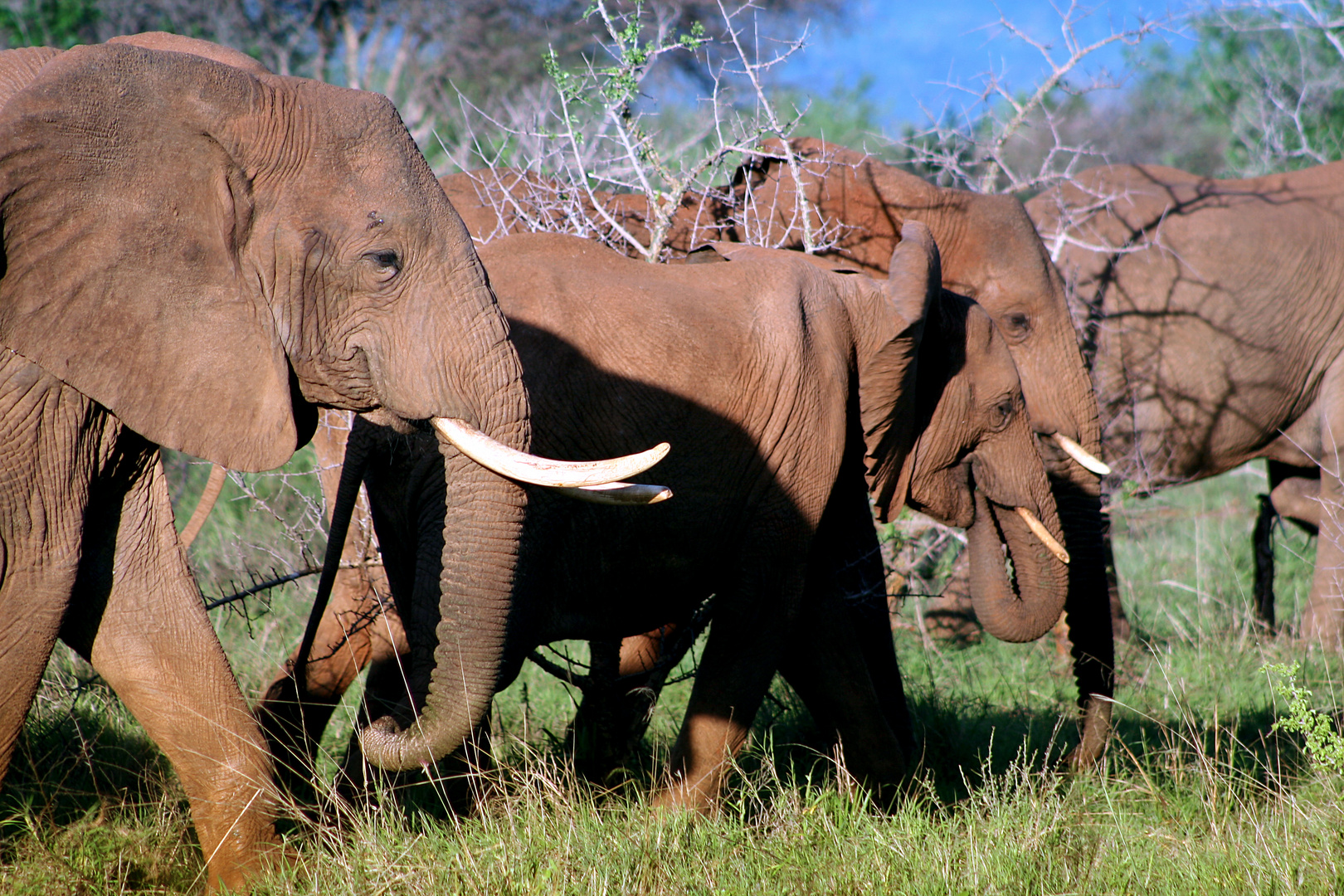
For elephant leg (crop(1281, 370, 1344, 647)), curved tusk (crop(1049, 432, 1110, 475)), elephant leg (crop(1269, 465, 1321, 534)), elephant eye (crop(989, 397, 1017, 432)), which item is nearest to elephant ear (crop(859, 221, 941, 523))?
elephant eye (crop(989, 397, 1017, 432))

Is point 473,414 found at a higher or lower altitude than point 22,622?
higher

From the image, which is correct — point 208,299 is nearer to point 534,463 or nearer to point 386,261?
point 386,261

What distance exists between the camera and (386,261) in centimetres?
310

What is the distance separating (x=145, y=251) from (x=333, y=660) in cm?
237

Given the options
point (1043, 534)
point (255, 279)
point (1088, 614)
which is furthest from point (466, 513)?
point (1088, 614)

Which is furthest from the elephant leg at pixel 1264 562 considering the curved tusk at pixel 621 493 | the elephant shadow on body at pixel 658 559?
the curved tusk at pixel 621 493

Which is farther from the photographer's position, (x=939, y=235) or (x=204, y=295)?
(x=939, y=235)

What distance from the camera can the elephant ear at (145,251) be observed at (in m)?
2.90

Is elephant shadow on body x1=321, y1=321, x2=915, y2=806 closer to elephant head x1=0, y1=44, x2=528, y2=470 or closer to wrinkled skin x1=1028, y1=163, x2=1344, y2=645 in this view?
elephant head x1=0, y1=44, x2=528, y2=470

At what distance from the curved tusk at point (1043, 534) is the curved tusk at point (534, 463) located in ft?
7.21

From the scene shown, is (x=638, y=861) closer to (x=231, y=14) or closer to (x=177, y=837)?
(x=177, y=837)

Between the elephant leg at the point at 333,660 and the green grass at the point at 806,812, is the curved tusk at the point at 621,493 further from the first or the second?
the elephant leg at the point at 333,660

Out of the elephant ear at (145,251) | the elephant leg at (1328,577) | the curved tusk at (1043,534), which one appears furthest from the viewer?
the elephant leg at (1328,577)

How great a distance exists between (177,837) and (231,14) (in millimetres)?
12104
